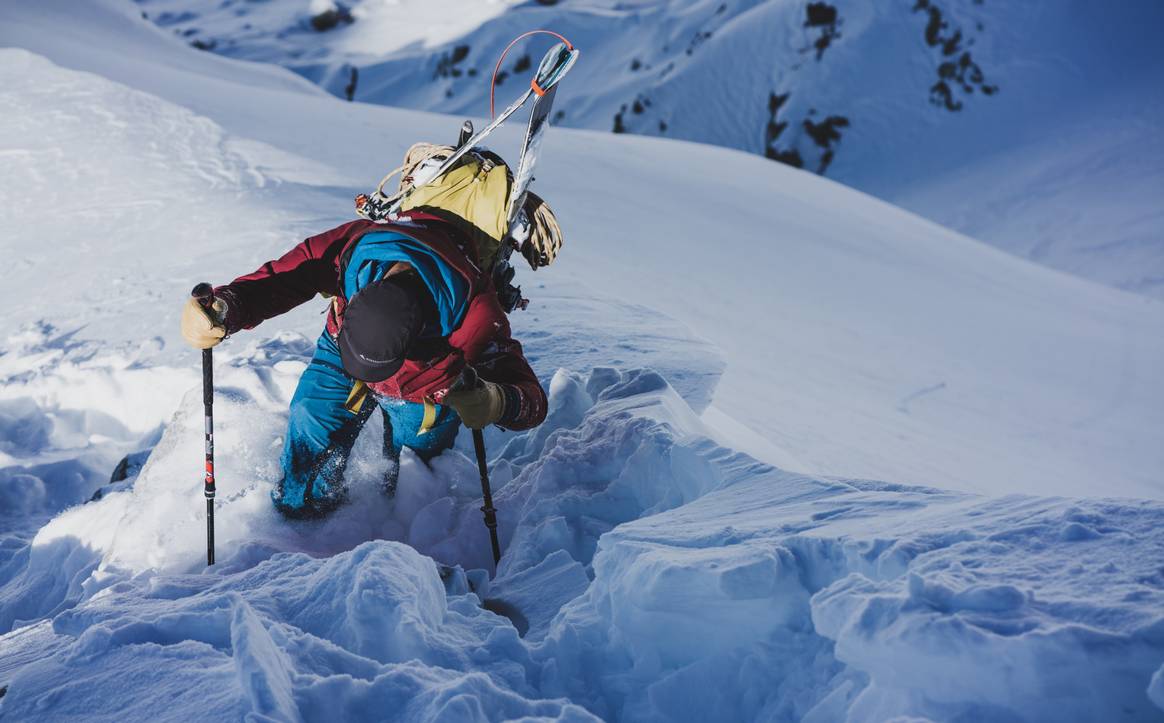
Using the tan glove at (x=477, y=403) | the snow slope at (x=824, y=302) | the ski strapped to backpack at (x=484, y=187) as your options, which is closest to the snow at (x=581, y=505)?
the snow slope at (x=824, y=302)

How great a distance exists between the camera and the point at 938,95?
83.4 ft

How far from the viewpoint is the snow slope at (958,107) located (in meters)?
19.0

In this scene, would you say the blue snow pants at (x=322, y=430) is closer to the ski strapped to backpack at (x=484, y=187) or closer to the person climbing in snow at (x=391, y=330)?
the person climbing in snow at (x=391, y=330)

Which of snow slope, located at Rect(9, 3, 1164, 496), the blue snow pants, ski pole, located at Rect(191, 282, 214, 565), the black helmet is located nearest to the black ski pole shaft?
the blue snow pants

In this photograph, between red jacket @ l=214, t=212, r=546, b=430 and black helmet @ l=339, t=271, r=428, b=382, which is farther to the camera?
red jacket @ l=214, t=212, r=546, b=430

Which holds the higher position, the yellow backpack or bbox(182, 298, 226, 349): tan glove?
the yellow backpack

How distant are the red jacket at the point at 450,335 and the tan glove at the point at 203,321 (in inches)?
0.9

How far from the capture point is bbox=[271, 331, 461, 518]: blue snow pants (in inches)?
87.7

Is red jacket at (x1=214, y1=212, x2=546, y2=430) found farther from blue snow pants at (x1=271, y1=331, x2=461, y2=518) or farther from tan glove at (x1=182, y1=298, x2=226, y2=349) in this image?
blue snow pants at (x1=271, y1=331, x2=461, y2=518)

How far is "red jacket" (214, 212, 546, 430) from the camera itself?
6.50 ft

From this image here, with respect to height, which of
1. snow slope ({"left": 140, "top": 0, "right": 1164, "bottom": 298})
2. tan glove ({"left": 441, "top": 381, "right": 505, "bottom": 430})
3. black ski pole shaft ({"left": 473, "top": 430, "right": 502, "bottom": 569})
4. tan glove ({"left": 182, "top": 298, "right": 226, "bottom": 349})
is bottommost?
black ski pole shaft ({"left": 473, "top": 430, "right": 502, "bottom": 569})

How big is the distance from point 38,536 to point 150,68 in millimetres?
10663

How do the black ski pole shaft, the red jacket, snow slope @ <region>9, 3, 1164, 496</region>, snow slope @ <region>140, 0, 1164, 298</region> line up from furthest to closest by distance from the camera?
snow slope @ <region>140, 0, 1164, 298</region> < snow slope @ <region>9, 3, 1164, 496</region> < the black ski pole shaft < the red jacket

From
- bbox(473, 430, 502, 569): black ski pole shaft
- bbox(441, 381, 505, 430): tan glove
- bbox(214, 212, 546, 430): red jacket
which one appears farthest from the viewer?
bbox(473, 430, 502, 569): black ski pole shaft
